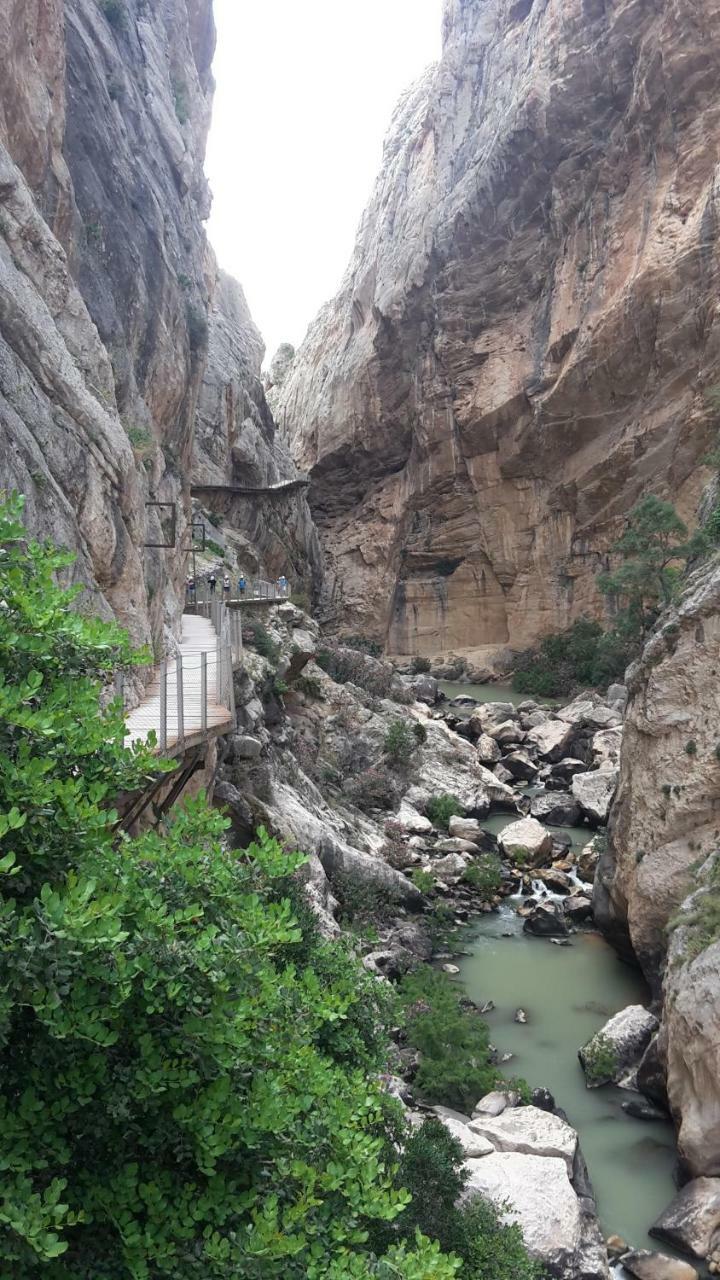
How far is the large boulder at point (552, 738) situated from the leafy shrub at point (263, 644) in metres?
10.8

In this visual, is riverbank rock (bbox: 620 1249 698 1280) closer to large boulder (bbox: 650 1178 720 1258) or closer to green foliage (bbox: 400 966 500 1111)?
large boulder (bbox: 650 1178 720 1258)

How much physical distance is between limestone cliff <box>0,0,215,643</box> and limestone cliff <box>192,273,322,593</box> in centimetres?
1170

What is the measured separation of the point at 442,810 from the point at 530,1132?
11.8 metres

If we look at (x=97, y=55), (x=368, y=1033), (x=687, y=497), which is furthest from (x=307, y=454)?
(x=368, y=1033)

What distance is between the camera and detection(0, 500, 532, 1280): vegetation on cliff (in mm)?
3074

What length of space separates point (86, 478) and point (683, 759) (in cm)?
901

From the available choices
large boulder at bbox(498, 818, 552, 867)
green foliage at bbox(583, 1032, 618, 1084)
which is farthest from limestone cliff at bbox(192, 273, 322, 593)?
green foliage at bbox(583, 1032, 618, 1084)

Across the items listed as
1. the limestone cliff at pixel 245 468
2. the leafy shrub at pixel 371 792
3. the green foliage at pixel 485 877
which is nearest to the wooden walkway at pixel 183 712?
the green foliage at pixel 485 877

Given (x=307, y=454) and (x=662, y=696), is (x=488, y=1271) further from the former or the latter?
(x=307, y=454)

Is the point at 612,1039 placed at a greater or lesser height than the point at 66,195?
lesser

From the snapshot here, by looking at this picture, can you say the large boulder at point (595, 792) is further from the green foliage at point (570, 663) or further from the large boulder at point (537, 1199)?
the green foliage at point (570, 663)

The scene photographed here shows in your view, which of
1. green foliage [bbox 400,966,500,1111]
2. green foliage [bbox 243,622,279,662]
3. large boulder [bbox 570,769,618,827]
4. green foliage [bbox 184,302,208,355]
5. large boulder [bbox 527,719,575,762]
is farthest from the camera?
large boulder [bbox 527,719,575,762]

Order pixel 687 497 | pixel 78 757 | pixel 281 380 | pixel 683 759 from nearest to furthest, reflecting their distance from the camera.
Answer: pixel 78 757 < pixel 683 759 < pixel 687 497 < pixel 281 380

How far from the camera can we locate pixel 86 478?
9.54 metres
